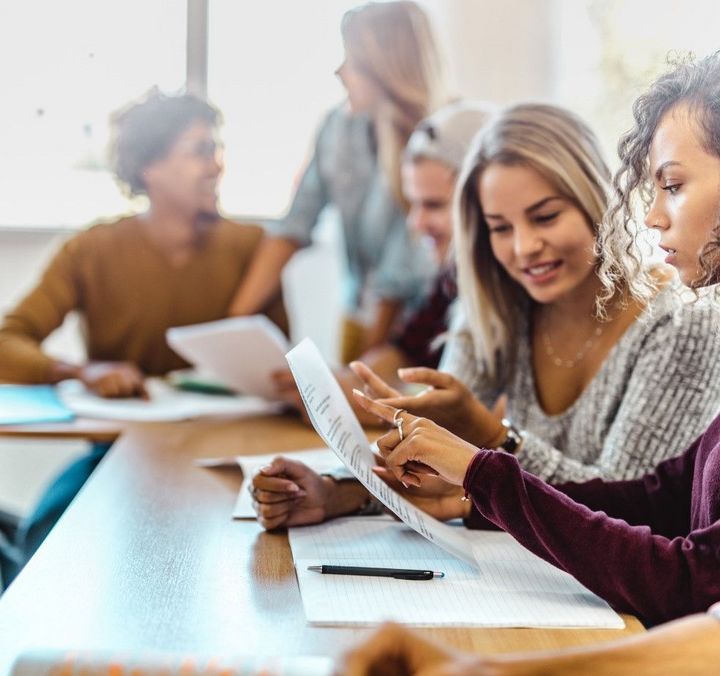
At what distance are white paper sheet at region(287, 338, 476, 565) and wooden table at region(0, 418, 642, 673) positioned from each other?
128 mm

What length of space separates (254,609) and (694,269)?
52cm

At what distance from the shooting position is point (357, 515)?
1341 mm

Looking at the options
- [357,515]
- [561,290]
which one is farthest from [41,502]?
[561,290]

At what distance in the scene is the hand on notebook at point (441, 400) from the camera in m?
1.25

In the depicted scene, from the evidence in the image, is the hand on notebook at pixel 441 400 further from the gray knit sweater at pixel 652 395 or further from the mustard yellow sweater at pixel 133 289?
the mustard yellow sweater at pixel 133 289

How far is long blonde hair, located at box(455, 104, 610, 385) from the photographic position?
1449 millimetres

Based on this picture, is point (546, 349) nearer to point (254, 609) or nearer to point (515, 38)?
point (254, 609)

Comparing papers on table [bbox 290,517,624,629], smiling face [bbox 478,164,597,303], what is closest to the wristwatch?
papers on table [bbox 290,517,624,629]

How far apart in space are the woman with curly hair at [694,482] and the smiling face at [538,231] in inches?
12.2

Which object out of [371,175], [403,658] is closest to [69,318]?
[371,175]

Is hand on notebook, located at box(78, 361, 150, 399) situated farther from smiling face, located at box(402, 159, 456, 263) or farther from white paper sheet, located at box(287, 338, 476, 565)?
white paper sheet, located at box(287, 338, 476, 565)

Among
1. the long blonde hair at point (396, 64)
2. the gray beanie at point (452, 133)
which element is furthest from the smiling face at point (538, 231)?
the long blonde hair at point (396, 64)

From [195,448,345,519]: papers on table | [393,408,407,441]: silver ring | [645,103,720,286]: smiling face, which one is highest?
[645,103,720,286]: smiling face

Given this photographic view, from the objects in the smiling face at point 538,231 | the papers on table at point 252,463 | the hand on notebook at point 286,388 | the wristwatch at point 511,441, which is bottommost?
the hand on notebook at point 286,388
